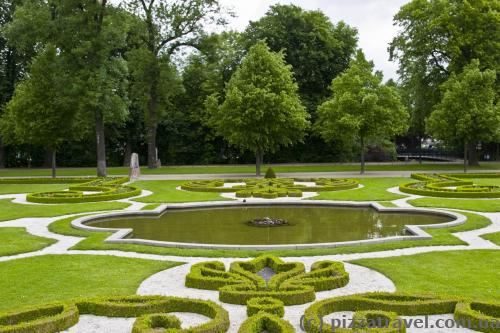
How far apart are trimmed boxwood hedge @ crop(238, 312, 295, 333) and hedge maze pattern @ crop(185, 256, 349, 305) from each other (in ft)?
4.15

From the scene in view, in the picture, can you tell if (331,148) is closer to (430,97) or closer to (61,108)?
(430,97)

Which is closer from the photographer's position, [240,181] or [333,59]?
[240,181]

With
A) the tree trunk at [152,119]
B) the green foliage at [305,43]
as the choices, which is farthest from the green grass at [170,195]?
the green foliage at [305,43]

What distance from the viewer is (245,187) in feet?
100

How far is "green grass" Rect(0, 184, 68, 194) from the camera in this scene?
32750mm

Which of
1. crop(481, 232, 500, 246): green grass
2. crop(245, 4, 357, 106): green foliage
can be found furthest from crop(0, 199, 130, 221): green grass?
crop(245, 4, 357, 106): green foliage

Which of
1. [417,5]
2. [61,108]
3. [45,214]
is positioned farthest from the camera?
[417,5]

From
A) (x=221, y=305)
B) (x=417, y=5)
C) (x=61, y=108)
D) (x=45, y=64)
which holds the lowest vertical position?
(x=221, y=305)

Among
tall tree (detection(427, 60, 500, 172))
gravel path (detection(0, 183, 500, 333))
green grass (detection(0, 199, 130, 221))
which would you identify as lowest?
gravel path (detection(0, 183, 500, 333))

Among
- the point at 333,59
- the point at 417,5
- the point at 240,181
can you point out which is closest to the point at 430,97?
the point at 417,5

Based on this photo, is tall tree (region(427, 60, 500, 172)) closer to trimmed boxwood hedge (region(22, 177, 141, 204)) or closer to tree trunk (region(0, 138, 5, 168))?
trimmed boxwood hedge (region(22, 177, 141, 204))

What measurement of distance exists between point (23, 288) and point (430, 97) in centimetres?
4499

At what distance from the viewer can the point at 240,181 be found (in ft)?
120

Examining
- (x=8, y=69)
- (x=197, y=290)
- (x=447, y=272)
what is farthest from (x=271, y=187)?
(x=8, y=69)
